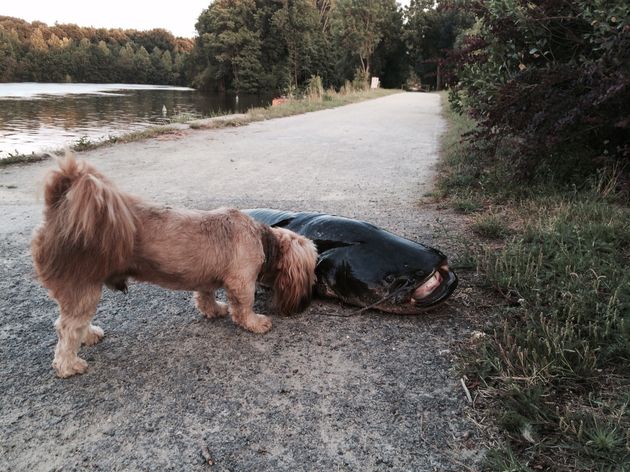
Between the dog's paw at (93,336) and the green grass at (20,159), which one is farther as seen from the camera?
the green grass at (20,159)

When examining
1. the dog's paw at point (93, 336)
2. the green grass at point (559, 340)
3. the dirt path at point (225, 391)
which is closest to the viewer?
the green grass at point (559, 340)

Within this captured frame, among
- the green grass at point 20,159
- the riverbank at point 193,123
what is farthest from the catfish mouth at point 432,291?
the green grass at point 20,159

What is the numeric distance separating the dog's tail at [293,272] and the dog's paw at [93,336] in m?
1.19

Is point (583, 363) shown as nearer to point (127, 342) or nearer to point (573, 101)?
point (127, 342)

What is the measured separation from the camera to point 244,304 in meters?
2.98

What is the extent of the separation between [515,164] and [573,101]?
48.5 inches

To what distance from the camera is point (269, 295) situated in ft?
11.6

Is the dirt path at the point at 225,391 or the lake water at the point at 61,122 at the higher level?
the lake water at the point at 61,122

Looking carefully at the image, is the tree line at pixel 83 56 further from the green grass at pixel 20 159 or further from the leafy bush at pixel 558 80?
the leafy bush at pixel 558 80

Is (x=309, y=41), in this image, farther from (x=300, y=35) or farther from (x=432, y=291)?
(x=432, y=291)

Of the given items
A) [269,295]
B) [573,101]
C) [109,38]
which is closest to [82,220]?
[269,295]

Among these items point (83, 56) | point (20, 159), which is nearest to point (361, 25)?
point (83, 56)

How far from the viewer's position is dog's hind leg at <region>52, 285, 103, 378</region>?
98.2 inches

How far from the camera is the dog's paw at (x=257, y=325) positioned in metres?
3.05
